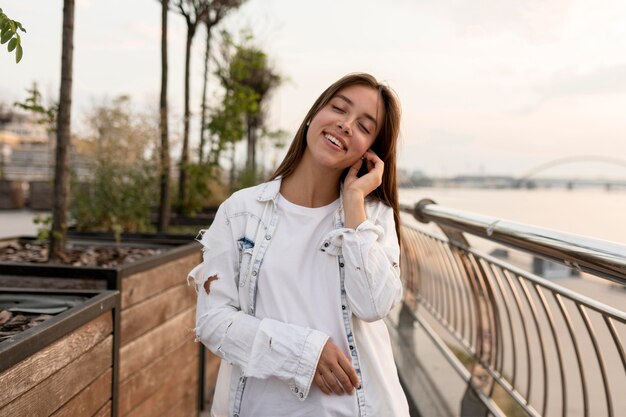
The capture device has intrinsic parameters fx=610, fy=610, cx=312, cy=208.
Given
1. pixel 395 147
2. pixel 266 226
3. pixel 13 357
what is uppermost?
pixel 395 147

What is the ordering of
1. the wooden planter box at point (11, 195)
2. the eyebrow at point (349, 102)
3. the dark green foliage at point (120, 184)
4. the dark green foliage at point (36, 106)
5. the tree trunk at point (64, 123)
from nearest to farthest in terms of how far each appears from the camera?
the eyebrow at point (349, 102)
the tree trunk at point (64, 123)
the dark green foliage at point (36, 106)
the dark green foliage at point (120, 184)
the wooden planter box at point (11, 195)

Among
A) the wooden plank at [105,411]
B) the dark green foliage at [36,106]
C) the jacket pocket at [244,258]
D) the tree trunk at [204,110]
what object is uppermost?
the tree trunk at [204,110]

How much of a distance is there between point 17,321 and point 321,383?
1117 mm

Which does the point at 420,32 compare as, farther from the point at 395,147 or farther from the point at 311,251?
the point at 311,251

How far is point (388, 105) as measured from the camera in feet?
5.73

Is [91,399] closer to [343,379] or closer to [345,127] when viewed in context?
[343,379]

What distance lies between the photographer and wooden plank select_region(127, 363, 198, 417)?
283 cm

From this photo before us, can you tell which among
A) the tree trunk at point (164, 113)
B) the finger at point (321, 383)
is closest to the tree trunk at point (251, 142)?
the tree trunk at point (164, 113)

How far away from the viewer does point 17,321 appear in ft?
6.50

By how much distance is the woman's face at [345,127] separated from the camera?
166 centimetres

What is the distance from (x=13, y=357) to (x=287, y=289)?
2.19ft

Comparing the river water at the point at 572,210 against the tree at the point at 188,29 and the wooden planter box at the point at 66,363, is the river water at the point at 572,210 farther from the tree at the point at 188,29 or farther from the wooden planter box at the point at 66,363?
the tree at the point at 188,29

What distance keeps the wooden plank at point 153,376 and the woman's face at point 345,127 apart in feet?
4.90

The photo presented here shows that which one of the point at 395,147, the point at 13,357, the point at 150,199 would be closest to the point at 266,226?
the point at 395,147
